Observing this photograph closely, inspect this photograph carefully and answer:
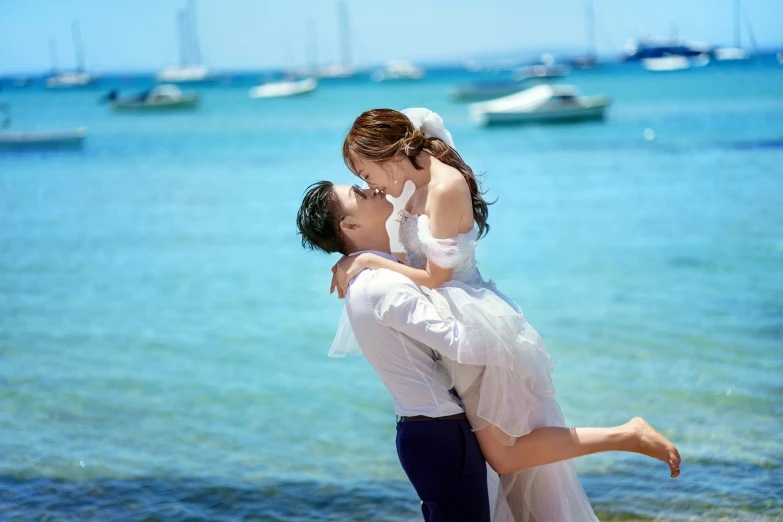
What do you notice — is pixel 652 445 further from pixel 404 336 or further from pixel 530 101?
pixel 530 101

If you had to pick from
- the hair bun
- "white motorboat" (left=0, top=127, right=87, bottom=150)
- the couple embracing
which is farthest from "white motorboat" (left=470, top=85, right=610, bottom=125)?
the couple embracing

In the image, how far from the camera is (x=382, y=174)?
3137 mm

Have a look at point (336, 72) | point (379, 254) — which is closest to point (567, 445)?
point (379, 254)

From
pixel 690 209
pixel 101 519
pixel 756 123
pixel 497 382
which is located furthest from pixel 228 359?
pixel 756 123

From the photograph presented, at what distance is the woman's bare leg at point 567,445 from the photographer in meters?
3.07

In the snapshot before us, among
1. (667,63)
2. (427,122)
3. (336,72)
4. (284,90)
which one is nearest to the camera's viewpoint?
(427,122)

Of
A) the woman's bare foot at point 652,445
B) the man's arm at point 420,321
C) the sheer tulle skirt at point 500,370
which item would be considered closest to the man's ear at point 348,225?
the man's arm at point 420,321

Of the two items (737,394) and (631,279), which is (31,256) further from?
(737,394)

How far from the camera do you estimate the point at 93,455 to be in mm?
6191

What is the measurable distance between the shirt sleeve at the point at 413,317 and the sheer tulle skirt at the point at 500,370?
1.8 inches

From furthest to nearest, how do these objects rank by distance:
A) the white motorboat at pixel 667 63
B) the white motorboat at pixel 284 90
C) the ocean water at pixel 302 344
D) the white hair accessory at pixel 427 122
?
the white motorboat at pixel 667 63, the white motorboat at pixel 284 90, the ocean water at pixel 302 344, the white hair accessory at pixel 427 122

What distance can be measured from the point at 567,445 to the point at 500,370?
0.36m

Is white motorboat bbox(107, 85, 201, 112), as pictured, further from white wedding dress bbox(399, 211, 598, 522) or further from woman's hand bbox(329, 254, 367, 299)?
white wedding dress bbox(399, 211, 598, 522)

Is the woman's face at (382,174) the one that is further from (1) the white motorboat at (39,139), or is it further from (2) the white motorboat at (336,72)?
(2) the white motorboat at (336,72)
